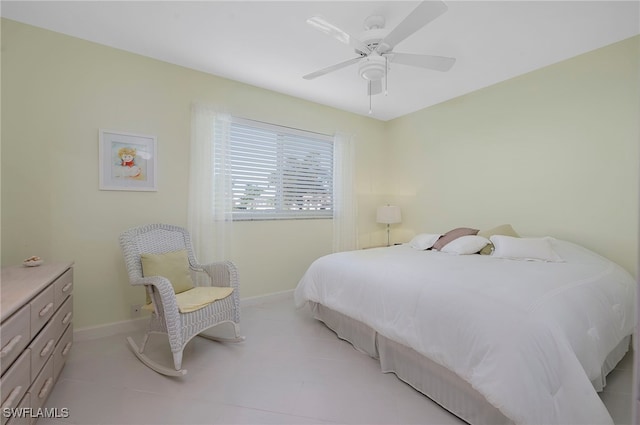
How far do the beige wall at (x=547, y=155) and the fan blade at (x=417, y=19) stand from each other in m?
2.09

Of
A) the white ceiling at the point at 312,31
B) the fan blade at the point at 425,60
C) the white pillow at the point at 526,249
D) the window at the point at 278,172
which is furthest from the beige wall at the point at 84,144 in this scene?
the white pillow at the point at 526,249

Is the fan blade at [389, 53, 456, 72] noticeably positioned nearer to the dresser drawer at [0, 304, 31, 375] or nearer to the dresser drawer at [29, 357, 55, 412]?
the dresser drawer at [0, 304, 31, 375]

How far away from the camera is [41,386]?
147 cm

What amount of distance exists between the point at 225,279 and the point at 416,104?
10.9ft

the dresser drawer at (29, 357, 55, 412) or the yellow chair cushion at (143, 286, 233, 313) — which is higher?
the yellow chair cushion at (143, 286, 233, 313)

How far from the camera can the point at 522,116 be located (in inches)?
120

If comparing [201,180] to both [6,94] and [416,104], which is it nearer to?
[6,94]

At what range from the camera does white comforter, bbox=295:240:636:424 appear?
3.84 ft

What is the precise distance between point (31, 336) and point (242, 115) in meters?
2.60

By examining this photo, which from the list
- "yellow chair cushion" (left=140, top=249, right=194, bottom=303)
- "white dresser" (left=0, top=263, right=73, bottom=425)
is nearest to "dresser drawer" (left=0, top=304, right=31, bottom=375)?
"white dresser" (left=0, top=263, right=73, bottom=425)

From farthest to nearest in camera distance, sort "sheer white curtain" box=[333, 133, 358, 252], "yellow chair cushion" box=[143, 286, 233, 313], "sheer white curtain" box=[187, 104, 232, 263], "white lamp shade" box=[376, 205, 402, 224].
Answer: "white lamp shade" box=[376, 205, 402, 224] → "sheer white curtain" box=[333, 133, 358, 252] → "sheer white curtain" box=[187, 104, 232, 263] → "yellow chair cushion" box=[143, 286, 233, 313]

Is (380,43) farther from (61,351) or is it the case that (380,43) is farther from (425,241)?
(61,351)

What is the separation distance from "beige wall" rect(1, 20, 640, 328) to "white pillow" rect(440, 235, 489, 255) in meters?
0.65

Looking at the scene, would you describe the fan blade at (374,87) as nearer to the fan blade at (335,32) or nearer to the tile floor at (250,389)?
the fan blade at (335,32)
